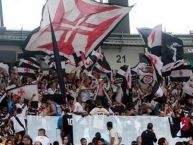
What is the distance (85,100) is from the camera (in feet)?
69.3

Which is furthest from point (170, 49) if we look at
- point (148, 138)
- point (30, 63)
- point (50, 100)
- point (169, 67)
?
point (148, 138)

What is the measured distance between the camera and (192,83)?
2436 centimetres

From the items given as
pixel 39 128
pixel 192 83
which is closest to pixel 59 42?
pixel 39 128

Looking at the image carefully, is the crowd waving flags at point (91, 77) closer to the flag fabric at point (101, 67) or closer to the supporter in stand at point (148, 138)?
the flag fabric at point (101, 67)

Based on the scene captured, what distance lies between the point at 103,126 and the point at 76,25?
3178 mm

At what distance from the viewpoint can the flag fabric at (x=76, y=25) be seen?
2020cm

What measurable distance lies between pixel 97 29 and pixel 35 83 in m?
2.48

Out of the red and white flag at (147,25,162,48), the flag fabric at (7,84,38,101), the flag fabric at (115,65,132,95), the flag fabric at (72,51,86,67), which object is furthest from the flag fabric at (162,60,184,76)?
the flag fabric at (7,84,38,101)

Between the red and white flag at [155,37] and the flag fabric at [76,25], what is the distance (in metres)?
2.29

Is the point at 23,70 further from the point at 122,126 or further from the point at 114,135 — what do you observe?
the point at 114,135

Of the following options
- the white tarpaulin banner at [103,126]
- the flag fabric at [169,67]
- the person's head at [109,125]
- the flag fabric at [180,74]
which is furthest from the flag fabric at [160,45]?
the person's head at [109,125]

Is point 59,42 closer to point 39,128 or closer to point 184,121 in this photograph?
point 39,128

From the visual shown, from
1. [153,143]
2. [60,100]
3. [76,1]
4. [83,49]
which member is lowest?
[153,143]

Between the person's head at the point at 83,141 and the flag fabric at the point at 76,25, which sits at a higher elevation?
the flag fabric at the point at 76,25
